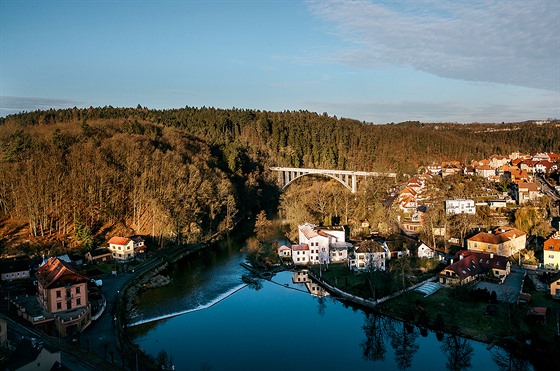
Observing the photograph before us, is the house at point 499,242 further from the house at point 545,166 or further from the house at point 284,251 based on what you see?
the house at point 545,166

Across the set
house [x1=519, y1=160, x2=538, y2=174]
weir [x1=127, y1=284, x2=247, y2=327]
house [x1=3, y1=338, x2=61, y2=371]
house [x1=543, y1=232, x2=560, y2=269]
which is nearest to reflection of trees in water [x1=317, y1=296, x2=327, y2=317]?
weir [x1=127, y1=284, x2=247, y2=327]

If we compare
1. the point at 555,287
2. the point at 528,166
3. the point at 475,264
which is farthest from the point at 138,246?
the point at 528,166

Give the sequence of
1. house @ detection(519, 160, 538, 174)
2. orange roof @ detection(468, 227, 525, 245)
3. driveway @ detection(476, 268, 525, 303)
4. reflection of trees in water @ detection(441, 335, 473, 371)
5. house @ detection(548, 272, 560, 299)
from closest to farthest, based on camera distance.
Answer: reflection of trees in water @ detection(441, 335, 473, 371)
driveway @ detection(476, 268, 525, 303)
house @ detection(548, 272, 560, 299)
orange roof @ detection(468, 227, 525, 245)
house @ detection(519, 160, 538, 174)

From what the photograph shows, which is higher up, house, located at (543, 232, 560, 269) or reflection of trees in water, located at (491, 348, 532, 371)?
house, located at (543, 232, 560, 269)

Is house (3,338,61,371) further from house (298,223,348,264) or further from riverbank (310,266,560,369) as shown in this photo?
house (298,223,348,264)

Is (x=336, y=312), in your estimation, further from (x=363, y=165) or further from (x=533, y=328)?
(x=363, y=165)

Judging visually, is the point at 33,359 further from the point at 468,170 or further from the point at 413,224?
the point at 468,170
